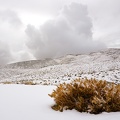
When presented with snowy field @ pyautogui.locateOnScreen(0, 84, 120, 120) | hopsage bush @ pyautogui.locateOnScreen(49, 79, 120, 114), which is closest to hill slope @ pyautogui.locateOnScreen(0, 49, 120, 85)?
hopsage bush @ pyautogui.locateOnScreen(49, 79, 120, 114)

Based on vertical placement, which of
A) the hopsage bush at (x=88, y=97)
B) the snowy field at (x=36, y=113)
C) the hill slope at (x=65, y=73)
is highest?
the hill slope at (x=65, y=73)

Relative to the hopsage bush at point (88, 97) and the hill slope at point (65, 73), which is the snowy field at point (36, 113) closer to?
the hopsage bush at point (88, 97)

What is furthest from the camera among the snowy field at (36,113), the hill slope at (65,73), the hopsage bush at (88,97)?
the hill slope at (65,73)

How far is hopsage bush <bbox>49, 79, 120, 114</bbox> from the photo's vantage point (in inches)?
145

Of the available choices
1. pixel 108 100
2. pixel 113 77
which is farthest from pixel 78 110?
pixel 113 77

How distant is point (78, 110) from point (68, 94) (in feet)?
1.40

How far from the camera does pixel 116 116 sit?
11.3 feet

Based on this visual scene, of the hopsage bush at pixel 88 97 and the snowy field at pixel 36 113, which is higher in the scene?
the hopsage bush at pixel 88 97

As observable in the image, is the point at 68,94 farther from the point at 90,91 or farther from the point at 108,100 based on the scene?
the point at 108,100

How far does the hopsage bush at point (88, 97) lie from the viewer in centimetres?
368

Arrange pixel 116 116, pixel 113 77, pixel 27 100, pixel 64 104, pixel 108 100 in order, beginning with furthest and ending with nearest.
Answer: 1. pixel 113 77
2. pixel 27 100
3. pixel 64 104
4. pixel 108 100
5. pixel 116 116

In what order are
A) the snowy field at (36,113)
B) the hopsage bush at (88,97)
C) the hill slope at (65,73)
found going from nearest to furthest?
1. the snowy field at (36,113)
2. the hopsage bush at (88,97)
3. the hill slope at (65,73)

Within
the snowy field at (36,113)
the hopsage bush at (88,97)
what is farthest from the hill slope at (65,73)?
the snowy field at (36,113)

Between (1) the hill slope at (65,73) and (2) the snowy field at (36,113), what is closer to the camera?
(2) the snowy field at (36,113)
